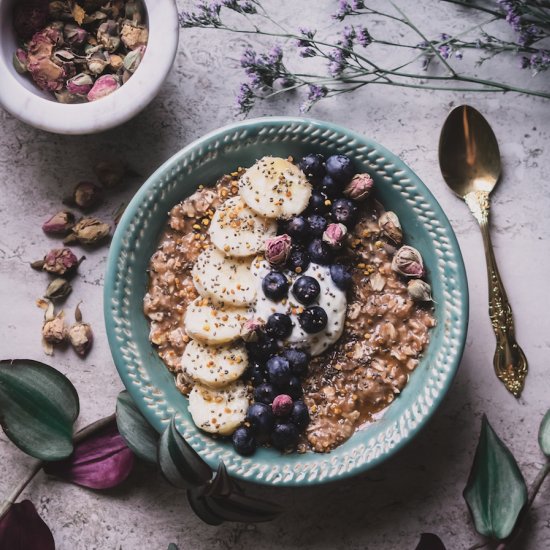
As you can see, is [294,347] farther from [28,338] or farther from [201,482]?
[28,338]

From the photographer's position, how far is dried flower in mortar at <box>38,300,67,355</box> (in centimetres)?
177

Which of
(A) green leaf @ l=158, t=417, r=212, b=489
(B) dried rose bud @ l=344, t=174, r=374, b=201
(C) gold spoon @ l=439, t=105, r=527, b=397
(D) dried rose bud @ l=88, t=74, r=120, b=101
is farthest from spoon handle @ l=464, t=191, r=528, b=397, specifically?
(D) dried rose bud @ l=88, t=74, r=120, b=101

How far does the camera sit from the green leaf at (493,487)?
1676 millimetres

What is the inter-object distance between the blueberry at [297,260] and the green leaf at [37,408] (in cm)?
62

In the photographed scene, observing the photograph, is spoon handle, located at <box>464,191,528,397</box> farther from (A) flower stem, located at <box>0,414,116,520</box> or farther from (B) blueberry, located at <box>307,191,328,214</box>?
(A) flower stem, located at <box>0,414,116,520</box>

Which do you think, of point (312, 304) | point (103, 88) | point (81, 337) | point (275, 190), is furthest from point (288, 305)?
point (103, 88)

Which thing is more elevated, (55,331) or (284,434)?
(284,434)

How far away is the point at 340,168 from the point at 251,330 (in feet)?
1.35

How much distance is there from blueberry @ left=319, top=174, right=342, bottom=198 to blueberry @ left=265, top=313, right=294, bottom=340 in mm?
299

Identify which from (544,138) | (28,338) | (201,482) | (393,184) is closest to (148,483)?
(201,482)

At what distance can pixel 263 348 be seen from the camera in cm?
157

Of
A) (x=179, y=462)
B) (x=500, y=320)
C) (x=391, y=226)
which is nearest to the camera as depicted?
(x=179, y=462)

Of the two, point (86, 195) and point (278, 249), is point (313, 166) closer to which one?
point (278, 249)

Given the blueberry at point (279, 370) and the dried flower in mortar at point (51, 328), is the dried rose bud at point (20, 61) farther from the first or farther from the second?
the blueberry at point (279, 370)
